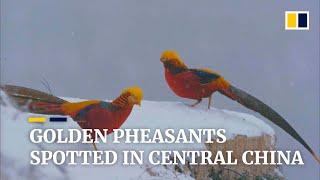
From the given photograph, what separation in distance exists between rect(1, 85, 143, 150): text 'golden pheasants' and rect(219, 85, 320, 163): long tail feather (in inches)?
22.9

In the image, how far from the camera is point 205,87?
3.96 meters

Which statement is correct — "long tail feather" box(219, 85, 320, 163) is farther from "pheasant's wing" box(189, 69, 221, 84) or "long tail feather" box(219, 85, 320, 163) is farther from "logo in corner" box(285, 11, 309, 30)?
"logo in corner" box(285, 11, 309, 30)

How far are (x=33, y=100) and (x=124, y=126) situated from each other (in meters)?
0.59

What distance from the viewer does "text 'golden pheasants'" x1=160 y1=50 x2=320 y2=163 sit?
152 inches

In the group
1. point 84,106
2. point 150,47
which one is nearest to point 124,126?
point 84,106

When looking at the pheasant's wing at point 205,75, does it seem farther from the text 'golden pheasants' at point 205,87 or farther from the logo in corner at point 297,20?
the logo in corner at point 297,20

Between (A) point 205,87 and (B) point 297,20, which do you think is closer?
(B) point 297,20

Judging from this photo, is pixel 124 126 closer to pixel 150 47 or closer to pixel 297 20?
pixel 150 47

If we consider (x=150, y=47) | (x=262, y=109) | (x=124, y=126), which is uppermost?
(x=150, y=47)

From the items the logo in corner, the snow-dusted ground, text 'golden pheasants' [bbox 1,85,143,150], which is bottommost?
the snow-dusted ground

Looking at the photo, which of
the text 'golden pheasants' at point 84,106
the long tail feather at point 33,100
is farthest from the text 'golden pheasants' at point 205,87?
the long tail feather at point 33,100

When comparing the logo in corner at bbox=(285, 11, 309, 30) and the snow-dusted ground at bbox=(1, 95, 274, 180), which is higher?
the logo in corner at bbox=(285, 11, 309, 30)

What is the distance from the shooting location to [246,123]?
3941mm

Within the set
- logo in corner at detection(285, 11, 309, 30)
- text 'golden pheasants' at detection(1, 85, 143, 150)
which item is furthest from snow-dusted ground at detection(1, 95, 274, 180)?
logo in corner at detection(285, 11, 309, 30)
